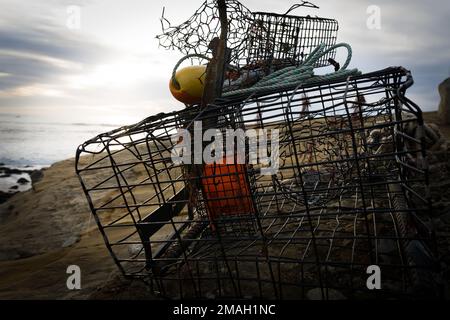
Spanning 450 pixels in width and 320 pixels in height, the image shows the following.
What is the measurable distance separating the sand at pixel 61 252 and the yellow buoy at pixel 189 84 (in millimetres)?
1681

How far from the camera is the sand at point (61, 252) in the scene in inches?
116

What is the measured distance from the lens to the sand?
9.67 feet

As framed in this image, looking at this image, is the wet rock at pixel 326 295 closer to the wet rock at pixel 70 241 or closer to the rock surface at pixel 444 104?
the wet rock at pixel 70 241

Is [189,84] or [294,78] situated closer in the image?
[294,78]

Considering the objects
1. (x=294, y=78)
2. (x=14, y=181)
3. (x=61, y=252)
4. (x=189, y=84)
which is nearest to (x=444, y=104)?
(x=294, y=78)

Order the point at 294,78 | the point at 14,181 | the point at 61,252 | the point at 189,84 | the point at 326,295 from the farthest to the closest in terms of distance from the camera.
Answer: the point at 14,181
the point at 61,252
the point at 189,84
the point at 294,78
the point at 326,295

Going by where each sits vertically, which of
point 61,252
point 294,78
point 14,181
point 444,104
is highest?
point 444,104

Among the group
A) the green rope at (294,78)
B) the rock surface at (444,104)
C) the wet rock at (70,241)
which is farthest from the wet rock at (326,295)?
the rock surface at (444,104)

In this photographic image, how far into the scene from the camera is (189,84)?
2986 mm

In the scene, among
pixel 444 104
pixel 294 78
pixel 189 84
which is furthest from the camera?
pixel 444 104

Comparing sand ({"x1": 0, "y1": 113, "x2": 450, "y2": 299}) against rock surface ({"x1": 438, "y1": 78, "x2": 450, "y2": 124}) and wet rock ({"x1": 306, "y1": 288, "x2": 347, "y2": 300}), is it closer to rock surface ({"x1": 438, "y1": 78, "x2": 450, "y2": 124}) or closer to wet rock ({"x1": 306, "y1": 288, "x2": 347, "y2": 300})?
wet rock ({"x1": 306, "y1": 288, "x2": 347, "y2": 300})

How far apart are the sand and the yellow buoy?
1.68m

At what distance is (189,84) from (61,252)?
3.03 m

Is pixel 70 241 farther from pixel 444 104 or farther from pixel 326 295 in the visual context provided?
pixel 444 104
